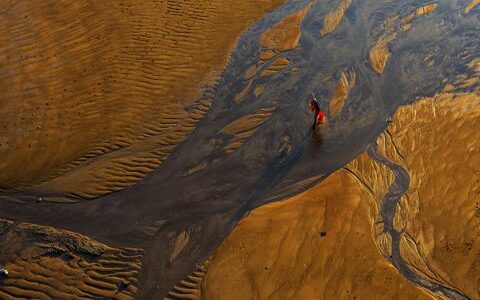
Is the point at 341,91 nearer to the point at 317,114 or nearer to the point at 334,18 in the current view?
the point at 317,114

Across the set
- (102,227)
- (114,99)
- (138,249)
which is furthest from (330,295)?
(114,99)

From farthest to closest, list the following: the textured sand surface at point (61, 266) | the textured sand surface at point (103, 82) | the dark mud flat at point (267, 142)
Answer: the textured sand surface at point (103, 82), the dark mud flat at point (267, 142), the textured sand surface at point (61, 266)

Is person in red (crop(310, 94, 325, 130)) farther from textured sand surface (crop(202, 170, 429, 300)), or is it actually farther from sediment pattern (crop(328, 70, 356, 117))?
textured sand surface (crop(202, 170, 429, 300))

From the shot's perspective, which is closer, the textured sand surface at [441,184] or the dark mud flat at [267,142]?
the textured sand surface at [441,184]

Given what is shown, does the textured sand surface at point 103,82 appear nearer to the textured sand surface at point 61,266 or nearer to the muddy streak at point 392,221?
the textured sand surface at point 61,266

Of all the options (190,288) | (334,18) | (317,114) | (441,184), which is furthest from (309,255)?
(334,18)

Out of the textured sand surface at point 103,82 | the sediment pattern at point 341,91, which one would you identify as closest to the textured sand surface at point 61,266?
the textured sand surface at point 103,82
